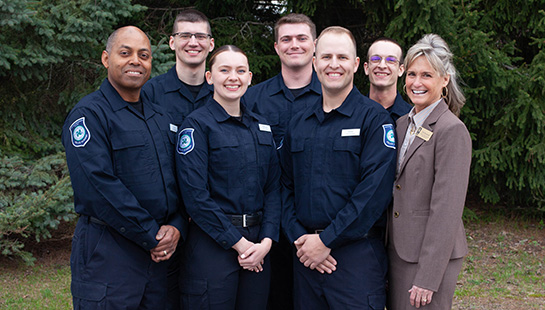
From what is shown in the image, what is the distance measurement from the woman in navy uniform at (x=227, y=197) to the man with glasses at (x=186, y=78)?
53cm

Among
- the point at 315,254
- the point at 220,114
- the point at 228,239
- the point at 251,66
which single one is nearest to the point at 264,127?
the point at 220,114

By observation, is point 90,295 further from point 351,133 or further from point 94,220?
point 351,133

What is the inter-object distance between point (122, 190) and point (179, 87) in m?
1.16

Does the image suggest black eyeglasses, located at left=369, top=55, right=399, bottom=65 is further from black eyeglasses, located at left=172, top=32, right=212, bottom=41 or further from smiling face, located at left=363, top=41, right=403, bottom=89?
black eyeglasses, located at left=172, top=32, right=212, bottom=41

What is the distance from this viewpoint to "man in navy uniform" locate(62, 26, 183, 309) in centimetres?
265

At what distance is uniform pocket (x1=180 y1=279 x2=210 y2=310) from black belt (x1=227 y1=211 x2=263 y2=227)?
380 millimetres

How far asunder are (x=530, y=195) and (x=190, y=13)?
597 cm

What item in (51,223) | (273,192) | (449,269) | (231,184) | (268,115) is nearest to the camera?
(449,269)

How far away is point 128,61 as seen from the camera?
2.86 meters

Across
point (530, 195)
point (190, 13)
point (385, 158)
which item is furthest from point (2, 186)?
point (530, 195)

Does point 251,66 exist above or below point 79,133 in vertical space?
above

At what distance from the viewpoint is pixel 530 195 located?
7410 mm

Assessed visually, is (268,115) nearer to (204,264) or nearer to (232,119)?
(232,119)

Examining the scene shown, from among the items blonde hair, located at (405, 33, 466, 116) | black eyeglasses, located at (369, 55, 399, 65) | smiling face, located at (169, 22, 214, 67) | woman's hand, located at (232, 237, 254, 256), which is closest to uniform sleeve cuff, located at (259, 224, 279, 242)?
woman's hand, located at (232, 237, 254, 256)
